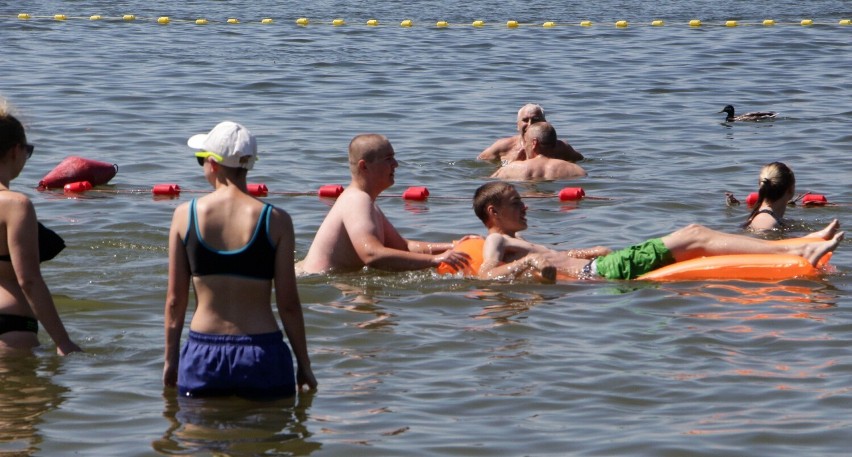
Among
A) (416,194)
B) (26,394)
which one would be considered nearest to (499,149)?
(416,194)

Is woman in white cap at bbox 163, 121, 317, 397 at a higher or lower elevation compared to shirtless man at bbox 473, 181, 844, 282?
higher

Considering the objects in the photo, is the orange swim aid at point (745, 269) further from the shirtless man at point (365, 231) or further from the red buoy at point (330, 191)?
the red buoy at point (330, 191)

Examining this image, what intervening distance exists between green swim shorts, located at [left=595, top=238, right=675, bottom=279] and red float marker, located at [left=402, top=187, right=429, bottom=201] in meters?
3.18

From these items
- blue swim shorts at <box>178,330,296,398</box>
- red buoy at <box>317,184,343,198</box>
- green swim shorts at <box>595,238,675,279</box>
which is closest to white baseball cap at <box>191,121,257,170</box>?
blue swim shorts at <box>178,330,296,398</box>

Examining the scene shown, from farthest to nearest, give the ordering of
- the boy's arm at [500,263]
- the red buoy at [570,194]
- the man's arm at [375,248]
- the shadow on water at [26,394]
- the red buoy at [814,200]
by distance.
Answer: the red buoy at [570,194] < the red buoy at [814,200] < the boy's arm at [500,263] < the man's arm at [375,248] < the shadow on water at [26,394]

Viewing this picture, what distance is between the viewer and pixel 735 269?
30.0ft

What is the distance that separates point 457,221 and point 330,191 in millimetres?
1333

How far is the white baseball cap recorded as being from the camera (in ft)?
18.0

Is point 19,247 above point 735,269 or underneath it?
above

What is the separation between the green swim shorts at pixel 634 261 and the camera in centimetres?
928

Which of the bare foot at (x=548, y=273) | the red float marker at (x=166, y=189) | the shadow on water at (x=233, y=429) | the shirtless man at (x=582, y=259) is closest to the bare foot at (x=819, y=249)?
the shirtless man at (x=582, y=259)

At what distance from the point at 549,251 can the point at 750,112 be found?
8.00 m

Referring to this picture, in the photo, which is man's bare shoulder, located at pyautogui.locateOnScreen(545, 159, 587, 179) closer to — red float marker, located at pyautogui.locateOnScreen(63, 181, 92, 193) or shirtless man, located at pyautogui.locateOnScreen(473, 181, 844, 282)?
shirtless man, located at pyautogui.locateOnScreen(473, 181, 844, 282)

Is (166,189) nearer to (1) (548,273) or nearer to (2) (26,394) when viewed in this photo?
(1) (548,273)
